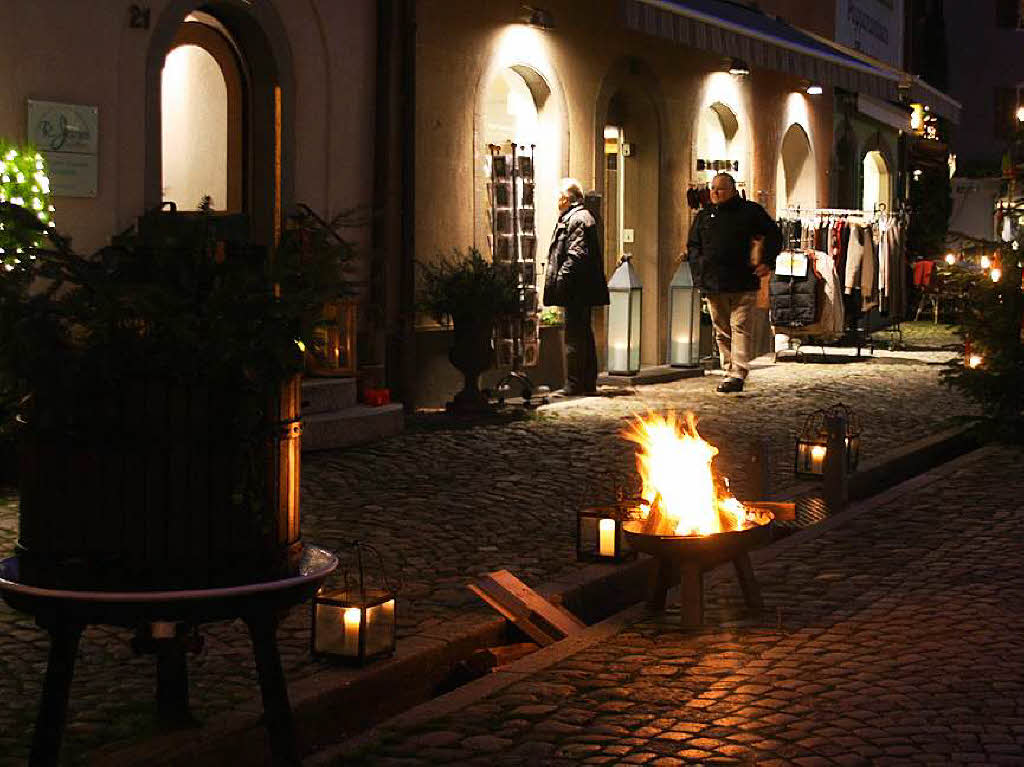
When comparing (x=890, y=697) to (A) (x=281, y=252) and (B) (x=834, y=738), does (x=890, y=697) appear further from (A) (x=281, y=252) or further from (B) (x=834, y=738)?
(A) (x=281, y=252)

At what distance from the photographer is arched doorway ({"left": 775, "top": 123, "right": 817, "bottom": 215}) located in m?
26.6

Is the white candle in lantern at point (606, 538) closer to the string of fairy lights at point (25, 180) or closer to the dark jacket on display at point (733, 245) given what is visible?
the string of fairy lights at point (25, 180)

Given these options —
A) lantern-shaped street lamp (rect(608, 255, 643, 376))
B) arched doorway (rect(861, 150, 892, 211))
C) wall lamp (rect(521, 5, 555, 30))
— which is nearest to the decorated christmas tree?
A: lantern-shaped street lamp (rect(608, 255, 643, 376))

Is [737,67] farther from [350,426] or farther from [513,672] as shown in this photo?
[513,672]

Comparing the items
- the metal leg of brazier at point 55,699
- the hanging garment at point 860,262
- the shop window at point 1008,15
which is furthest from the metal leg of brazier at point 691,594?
the shop window at point 1008,15

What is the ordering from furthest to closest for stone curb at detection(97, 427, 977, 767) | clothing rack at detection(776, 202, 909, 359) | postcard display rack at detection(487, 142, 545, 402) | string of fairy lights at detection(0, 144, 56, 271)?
clothing rack at detection(776, 202, 909, 359) < postcard display rack at detection(487, 142, 545, 402) < string of fairy lights at detection(0, 144, 56, 271) < stone curb at detection(97, 427, 977, 767)

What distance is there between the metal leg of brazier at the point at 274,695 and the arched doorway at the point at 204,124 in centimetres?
896

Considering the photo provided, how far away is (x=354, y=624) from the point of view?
6.23m

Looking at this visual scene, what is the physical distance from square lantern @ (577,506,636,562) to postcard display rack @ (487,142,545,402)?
7.28 metres

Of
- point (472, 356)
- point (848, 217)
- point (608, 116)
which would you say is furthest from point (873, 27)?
point (472, 356)

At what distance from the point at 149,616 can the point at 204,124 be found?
31.4 ft

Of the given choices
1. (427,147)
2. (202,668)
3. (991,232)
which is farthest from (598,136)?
(991,232)

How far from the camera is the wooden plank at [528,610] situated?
7234 millimetres

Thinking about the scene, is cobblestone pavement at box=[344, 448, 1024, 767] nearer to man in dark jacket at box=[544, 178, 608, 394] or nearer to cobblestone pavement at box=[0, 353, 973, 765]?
cobblestone pavement at box=[0, 353, 973, 765]
